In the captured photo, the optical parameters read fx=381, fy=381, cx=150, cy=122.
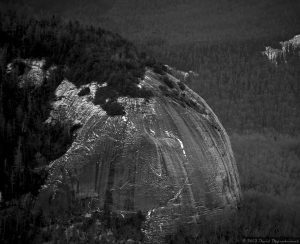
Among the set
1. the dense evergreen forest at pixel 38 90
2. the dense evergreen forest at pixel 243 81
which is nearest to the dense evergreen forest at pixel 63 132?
the dense evergreen forest at pixel 38 90

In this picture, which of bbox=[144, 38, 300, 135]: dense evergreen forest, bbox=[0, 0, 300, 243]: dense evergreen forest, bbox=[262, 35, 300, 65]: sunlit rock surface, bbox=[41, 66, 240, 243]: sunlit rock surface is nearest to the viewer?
bbox=[41, 66, 240, 243]: sunlit rock surface

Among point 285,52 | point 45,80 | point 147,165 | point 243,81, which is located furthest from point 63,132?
point 285,52

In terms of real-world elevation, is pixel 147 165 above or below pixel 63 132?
below

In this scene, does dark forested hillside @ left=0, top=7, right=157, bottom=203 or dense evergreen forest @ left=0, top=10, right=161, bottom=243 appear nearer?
dense evergreen forest @ left=0, top=10, right=161, bottom=243

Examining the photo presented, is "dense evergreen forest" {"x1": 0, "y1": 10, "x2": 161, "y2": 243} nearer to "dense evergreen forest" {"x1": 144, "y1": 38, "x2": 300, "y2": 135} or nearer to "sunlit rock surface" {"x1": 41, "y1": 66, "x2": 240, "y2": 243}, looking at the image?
"sunlit rock surface" {"x1": 41, "y1": 66, "x2": 240, "y2": 243}

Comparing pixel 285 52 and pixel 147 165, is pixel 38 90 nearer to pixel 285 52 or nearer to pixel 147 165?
pixel 147 165

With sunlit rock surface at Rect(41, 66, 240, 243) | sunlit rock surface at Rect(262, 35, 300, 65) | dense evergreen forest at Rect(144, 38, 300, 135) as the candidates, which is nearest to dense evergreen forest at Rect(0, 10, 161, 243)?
sunlit rock surface at Rect(41, 66, 240, 243)

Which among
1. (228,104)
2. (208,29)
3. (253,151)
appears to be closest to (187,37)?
(208,29)
